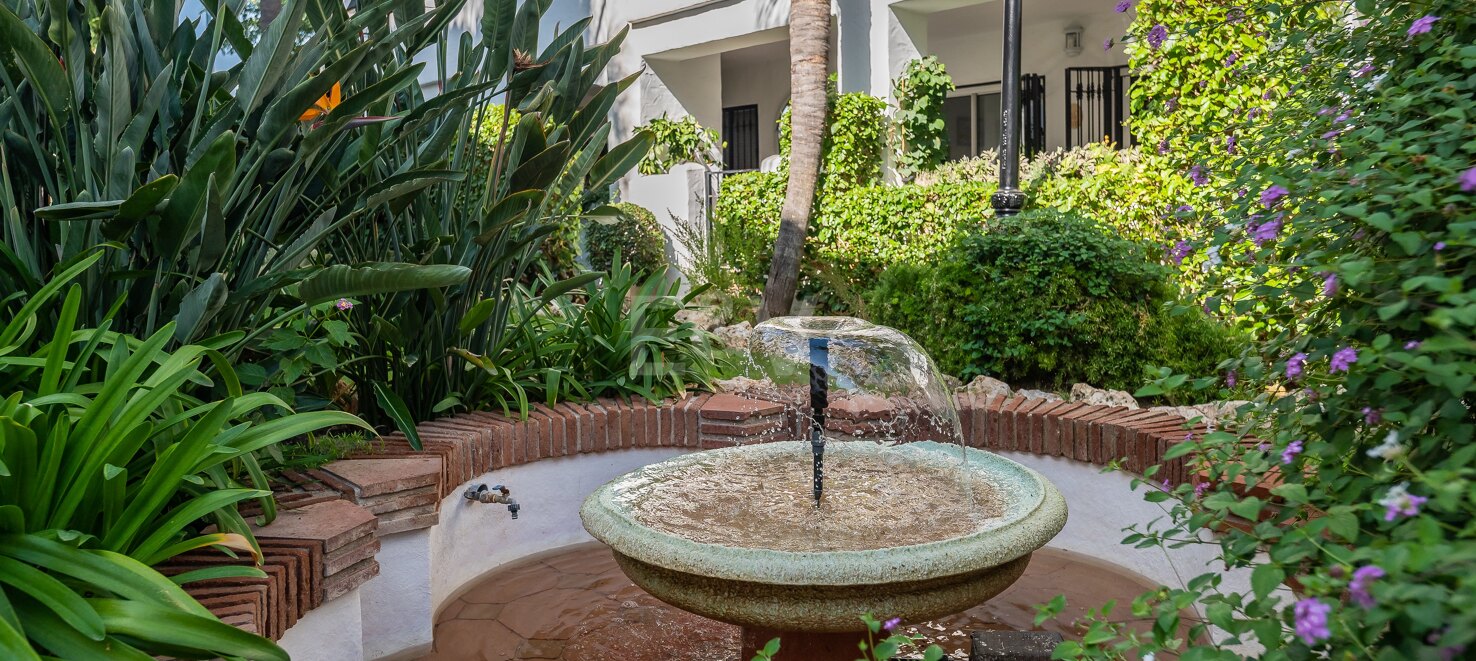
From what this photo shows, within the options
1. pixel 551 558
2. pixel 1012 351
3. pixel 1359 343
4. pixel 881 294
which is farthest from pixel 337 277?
pixel 881 294

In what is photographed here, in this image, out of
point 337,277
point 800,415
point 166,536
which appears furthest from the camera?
point 800,415

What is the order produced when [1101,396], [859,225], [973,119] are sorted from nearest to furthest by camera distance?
[1101,396] → [859,225] → [973,119]

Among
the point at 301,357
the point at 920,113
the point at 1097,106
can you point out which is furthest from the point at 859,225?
the point at 301,357

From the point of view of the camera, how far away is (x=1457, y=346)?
111 centimetres

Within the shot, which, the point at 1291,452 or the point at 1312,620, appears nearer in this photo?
the point at 1312,620

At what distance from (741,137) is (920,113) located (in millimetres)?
6213

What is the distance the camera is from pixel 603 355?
4.76 meters

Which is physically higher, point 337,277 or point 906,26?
point 906,26

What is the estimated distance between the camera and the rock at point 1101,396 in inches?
192

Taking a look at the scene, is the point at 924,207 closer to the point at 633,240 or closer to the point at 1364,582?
the point at 633,240

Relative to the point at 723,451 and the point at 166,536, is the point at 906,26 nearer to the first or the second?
the point at 723,451

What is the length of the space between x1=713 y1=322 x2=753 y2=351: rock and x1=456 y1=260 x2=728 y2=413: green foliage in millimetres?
1935

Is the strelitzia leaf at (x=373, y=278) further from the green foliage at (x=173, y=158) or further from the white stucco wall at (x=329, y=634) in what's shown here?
the white stucco wall at (x=329, y=634)

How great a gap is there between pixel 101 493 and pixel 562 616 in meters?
1.65
